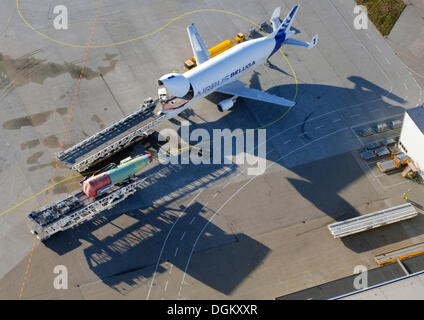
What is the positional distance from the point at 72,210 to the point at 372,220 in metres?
45.8

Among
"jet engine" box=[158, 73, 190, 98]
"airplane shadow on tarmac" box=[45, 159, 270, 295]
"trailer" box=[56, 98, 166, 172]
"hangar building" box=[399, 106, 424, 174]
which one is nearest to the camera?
"airplane shadow on tarmac" box=[45, 159, 270, 295]

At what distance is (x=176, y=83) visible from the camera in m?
73.0

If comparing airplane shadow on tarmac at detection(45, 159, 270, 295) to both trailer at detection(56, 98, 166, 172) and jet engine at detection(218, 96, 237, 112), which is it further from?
jet engine at detection(218, 96, 237, 112)

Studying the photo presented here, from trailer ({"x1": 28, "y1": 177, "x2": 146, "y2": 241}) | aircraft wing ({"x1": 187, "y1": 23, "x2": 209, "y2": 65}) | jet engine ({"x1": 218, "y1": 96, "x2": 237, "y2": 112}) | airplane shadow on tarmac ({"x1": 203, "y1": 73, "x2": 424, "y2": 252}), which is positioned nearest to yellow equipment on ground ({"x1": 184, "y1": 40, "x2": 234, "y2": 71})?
aircraft wing ({"x1": 187, "y1": 23, "x2": 209, "y2": 65})

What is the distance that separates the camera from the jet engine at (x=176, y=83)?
7219cm

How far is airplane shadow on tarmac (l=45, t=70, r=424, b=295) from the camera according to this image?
67562 millimetres

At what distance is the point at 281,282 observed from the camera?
67.2m

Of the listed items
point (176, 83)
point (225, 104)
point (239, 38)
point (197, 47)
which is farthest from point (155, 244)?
point (239, 38)

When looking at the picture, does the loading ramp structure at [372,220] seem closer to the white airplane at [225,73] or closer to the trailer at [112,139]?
the white airplane at [225,73]

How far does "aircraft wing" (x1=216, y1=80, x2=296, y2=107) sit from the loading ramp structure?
23.1 metres

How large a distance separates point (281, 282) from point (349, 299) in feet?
33.0

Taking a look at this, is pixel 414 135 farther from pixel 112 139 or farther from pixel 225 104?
pixel 112 139
